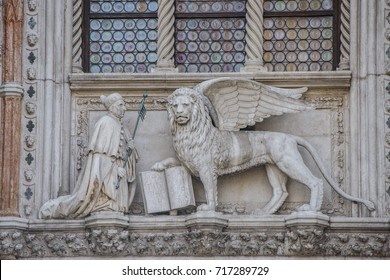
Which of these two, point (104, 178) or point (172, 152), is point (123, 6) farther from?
point (104, 178)

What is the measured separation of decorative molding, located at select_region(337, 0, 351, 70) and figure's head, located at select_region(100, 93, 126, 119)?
256 cm

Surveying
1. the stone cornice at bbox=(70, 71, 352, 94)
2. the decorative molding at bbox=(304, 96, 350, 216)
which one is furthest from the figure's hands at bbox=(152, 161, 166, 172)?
the decorative molding at bbox=(304, 96, 350, 216)

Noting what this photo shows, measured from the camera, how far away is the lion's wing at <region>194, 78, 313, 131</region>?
1806 centimetres

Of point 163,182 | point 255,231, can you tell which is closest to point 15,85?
point 163,182

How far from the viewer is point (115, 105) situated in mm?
18016

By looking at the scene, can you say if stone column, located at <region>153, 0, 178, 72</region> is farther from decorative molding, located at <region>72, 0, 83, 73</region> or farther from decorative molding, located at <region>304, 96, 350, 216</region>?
decorative molding, located at <region>304, 96, 350, 216</region>

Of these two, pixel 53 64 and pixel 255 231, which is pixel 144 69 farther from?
pixel 255 231

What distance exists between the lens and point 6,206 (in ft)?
58.6

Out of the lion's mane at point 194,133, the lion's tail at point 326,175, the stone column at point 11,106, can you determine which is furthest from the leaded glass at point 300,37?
the stone column at point 11,106

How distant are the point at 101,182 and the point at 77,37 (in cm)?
195

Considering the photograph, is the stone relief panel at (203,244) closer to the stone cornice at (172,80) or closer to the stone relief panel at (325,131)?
the stone relief panel at (325,131)

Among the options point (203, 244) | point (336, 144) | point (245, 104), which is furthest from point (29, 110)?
point (336, 144)

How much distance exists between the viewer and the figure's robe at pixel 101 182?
58.2ft

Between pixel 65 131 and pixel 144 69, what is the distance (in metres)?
1.25
